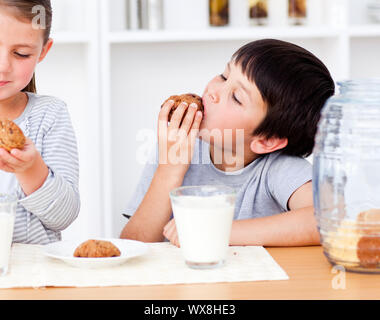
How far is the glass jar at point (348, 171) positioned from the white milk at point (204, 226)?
147 mm

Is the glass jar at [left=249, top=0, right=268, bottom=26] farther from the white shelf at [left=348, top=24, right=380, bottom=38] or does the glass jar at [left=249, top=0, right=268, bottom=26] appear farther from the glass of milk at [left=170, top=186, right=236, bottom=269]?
the glass of milk at [left=170, top=186, right=236, bottom=269]

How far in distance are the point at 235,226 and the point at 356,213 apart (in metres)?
0.23

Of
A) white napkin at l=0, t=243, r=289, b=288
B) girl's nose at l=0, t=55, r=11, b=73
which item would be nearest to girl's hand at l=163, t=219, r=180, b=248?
white napkin at l=0, t=243, r=289, b=288

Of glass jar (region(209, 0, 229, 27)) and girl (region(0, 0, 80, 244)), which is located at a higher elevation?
glass jar (region(209, 0, 229, 27))

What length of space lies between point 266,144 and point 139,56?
1.32 m

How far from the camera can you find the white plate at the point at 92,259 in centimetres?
86

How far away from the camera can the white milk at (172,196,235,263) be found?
85cm

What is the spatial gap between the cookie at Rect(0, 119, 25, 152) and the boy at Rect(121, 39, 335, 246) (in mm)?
396

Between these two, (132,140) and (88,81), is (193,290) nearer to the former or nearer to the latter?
(88,81)

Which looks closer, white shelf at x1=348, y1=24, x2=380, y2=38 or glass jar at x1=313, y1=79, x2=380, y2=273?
glass jar at x1=313, y1=79, x2=380, y2=273

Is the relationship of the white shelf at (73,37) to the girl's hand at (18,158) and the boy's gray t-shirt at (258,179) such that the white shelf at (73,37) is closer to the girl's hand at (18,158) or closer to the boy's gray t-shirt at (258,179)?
the boy's gray t-shirt at (258,179)

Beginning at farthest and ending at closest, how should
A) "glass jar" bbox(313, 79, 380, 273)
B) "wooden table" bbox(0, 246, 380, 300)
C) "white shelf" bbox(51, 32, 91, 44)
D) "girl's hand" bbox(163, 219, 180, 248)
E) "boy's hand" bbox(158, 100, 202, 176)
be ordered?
1. "white shelf" bbox(51, 32, 91, 44)
2. "boy's hand" bbox(158, 100, 202, 176)
3. "girl's hand" bbox(163, 219, 180, 248)
4. "glass jar" bbox(313, 79, 380, 273)
5. "wooden table" bbox(0, 246, 380, 300)
